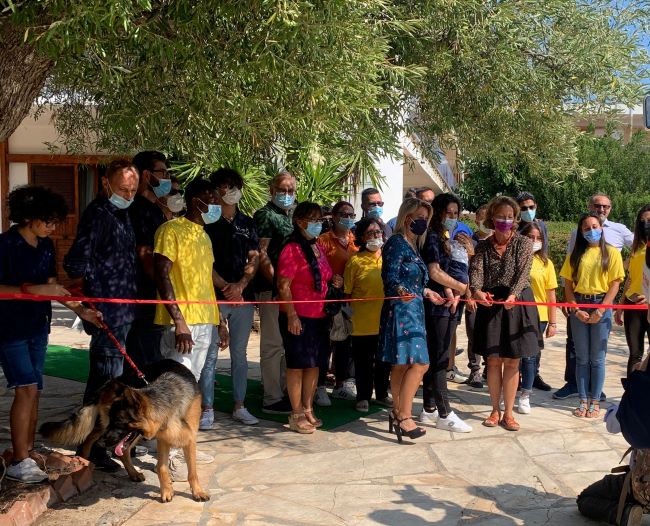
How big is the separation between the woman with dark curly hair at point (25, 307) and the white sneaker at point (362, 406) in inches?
129

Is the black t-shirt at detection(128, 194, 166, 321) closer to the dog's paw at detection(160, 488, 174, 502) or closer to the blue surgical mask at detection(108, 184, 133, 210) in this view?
the blue surgical mask at detection(108, 184, 133, 210)

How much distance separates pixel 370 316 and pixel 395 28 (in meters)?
2.55

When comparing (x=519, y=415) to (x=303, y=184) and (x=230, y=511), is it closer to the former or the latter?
(x=230, y=511)

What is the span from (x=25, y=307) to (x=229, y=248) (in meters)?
2.15

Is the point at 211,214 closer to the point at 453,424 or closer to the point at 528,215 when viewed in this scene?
the point at 453,424

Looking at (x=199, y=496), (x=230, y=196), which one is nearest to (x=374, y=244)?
(x=230, y=196)

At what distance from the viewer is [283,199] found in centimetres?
764

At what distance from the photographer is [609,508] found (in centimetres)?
481

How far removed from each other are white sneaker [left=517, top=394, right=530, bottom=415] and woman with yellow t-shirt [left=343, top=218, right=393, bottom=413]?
4.57 feet

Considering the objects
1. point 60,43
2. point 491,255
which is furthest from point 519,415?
point 60,43

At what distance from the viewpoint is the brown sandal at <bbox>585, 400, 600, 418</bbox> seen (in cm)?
752

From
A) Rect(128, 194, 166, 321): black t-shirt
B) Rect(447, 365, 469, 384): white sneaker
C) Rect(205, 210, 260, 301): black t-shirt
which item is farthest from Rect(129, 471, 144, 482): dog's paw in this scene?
Rect(447, 365, 469, 384): white sneaker

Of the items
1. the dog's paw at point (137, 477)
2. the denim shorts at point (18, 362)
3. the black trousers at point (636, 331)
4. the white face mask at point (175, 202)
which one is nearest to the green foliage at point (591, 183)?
the black trousers at point (636, 331)

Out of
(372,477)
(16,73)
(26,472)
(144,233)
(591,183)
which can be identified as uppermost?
(591,183)
